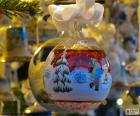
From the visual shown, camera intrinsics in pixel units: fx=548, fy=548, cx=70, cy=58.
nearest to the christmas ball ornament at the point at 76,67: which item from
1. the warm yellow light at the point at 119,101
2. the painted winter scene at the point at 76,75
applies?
the painted winter scene at the point at 76,75

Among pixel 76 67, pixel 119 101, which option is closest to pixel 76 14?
pixel 76 67

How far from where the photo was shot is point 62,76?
92cm

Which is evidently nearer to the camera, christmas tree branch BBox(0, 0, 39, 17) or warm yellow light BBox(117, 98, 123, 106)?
christmas tree branch BBox(0, 0, 39, 17)

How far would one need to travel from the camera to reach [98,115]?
5.30ft

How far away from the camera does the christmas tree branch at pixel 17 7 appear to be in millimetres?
894

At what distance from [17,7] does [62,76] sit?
138mm

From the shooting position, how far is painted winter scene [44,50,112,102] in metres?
0.91

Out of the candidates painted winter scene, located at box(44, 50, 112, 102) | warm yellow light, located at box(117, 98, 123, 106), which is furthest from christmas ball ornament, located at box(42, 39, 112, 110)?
warm yellow light, located at box(117, 98, 123, 106)

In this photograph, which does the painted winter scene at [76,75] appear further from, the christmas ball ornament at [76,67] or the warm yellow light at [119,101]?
the warm yellow light at [119,101]

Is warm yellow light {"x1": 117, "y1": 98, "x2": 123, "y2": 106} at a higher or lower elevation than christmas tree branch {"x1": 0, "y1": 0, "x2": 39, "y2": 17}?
lower

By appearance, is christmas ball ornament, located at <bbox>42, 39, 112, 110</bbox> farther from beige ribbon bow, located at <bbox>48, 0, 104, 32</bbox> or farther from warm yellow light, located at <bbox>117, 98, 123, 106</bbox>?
warm yellow light, located at <bbox>117, 98, 123, 106</bbox>

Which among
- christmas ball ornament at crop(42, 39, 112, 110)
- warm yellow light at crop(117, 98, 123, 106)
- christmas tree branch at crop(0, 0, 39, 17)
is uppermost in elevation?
christmas tree branch at crop(0, 0, 39, 17)

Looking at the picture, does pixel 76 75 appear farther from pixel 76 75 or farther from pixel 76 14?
pixel 76 14

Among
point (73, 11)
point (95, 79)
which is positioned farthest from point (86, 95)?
point (73, 11)
